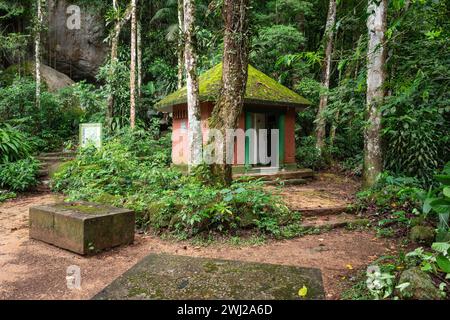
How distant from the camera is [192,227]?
16.5 feet

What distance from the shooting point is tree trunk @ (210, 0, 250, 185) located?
5.87 m

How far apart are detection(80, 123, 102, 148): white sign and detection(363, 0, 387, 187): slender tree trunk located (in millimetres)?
7492

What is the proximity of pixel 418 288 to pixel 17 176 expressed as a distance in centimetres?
922

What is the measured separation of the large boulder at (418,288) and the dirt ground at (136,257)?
2.06ft

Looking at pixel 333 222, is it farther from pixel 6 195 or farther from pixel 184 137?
pixel 6 195

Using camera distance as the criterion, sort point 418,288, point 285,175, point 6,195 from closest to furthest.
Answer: point 418,288 < point 6,195 < point 285,175

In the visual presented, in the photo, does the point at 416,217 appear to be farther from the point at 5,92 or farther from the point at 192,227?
the point at 5,92

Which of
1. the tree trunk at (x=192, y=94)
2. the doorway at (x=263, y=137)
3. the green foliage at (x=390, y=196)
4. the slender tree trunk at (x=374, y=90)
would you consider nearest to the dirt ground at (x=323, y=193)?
the green foliage at (x=390, y=196)

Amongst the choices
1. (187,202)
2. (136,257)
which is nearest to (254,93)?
(187,202)

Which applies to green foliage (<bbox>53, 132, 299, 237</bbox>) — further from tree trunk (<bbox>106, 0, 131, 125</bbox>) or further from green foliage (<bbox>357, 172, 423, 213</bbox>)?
tree trunk (<bbox>106, 0, 131, 125</bbox>)

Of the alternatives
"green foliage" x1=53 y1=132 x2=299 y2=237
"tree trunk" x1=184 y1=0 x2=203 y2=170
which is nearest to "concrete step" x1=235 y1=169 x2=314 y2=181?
"tree trunk" x1=184 y1=0 x2=203 y2=170

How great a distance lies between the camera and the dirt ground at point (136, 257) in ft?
11.0

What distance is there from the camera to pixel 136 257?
168 inches
